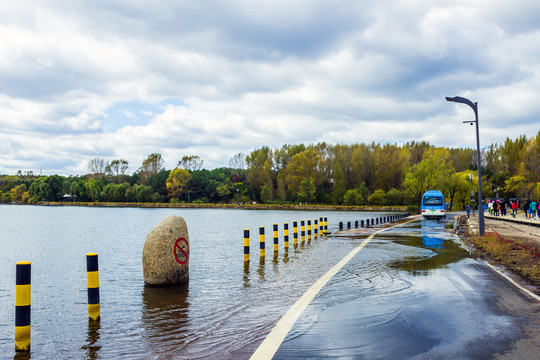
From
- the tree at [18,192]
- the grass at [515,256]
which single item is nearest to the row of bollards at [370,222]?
the grass at [515,256]

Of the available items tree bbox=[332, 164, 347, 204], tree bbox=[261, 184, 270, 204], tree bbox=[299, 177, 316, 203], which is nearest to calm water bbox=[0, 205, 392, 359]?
tree bbox=[332, 164, 347, 204]

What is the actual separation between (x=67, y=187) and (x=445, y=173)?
141006mm

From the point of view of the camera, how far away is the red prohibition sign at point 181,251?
990cm

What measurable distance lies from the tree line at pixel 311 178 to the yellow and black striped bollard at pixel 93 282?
89.3 metres

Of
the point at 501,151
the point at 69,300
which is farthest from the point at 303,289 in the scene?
the point at 501,151

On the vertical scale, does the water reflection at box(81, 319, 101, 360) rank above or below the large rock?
below

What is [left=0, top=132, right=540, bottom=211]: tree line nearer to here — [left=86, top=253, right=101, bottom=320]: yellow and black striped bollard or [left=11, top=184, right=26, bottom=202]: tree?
[left=11, top=184, right=26, bottom=202]: tree

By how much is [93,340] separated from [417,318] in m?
4.57

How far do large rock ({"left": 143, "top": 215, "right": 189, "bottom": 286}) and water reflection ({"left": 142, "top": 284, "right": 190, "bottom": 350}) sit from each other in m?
0.22

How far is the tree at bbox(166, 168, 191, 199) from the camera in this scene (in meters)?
145

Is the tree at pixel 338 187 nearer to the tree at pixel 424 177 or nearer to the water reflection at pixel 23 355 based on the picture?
the tree at pixel 424 177

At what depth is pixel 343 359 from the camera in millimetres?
4824

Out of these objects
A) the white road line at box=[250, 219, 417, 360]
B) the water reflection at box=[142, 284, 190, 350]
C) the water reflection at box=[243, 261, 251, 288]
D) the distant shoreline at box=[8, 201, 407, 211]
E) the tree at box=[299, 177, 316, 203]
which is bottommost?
the distant shoreline at box=[8, 201, 407, 211]

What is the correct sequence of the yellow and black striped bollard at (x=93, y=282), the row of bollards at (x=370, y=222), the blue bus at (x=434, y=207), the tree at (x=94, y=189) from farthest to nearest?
the tree at (x=94, y=189) < the blue bus at (x=434, y=207) < the row of bollards at (x=370, y=222) < the yellow and black striped bollard at (x=93, y=282)
